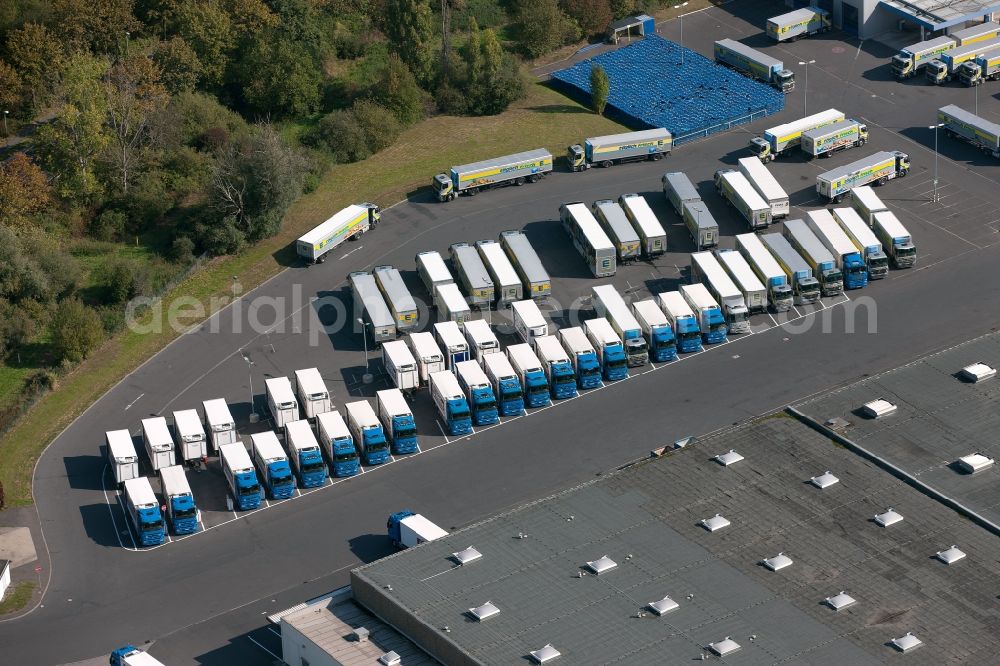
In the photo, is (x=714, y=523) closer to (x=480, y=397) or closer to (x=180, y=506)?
(x=480, y=397)

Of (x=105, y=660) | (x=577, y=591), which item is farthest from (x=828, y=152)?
(x=105, y=660)

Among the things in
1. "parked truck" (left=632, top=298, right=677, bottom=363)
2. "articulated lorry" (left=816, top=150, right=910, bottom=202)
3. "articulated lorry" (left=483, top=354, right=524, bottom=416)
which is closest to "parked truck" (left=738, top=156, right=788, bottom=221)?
"articulated lorry" (left=816, top=150, right=910, bottom=202)

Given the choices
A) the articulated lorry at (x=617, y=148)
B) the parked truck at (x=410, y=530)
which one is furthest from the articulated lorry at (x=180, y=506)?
the articulated lorry at (x=617, y=148)

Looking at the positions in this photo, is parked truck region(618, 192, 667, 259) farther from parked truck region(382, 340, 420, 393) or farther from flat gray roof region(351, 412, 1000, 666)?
flat gray roof region(351, 412, 1000, 666)

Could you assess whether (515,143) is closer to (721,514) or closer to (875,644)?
(721,514)

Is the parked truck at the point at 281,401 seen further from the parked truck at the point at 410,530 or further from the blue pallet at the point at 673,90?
the blue pallet at the point at 673,90

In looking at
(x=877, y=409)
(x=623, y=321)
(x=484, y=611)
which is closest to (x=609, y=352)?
(x=623, y=321)
